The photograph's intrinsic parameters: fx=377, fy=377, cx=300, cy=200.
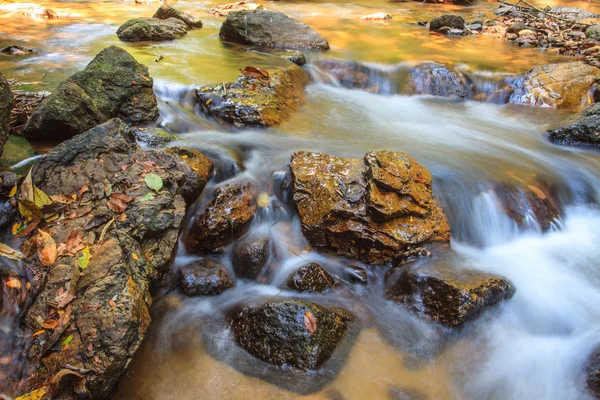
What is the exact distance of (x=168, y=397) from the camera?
297 cm

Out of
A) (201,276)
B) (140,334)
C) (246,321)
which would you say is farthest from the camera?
(201,276)

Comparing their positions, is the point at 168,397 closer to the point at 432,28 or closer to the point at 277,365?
the point at 277,365

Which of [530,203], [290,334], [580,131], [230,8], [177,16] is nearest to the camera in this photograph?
[290,334]

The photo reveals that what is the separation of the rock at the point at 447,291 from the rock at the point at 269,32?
298 inches

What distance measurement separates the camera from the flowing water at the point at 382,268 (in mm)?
3209

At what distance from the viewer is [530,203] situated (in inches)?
199

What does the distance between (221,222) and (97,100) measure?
8.55ft

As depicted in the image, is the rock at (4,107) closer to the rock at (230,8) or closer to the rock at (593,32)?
the rock at (230,8)

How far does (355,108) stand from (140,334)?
6155 mm

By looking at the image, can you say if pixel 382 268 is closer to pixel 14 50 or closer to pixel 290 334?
pixel 290 334

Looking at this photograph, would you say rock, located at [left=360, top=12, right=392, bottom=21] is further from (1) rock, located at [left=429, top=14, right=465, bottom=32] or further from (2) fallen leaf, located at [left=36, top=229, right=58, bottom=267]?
(2) fallen leaf, located at [left=36, top=229, right=58, bottom=267]

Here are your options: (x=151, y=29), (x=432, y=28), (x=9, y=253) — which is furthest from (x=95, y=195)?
(x=432, y=28)

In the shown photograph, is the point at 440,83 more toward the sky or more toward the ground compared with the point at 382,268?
more toward the sky

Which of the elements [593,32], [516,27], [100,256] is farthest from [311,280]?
[516,27]
